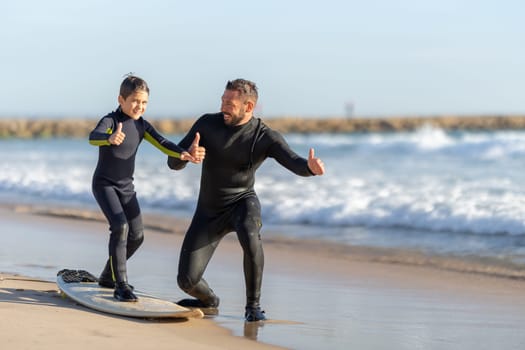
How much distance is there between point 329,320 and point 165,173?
15548 millimetres

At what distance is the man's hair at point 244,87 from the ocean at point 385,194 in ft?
12.7

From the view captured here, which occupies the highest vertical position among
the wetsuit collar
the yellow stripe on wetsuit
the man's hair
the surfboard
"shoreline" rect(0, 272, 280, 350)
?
the man's hair

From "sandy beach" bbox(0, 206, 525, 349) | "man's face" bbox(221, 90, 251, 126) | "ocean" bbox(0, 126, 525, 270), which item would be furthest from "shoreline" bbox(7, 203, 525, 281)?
"man's face" bbox(221, 90, 251, 126)

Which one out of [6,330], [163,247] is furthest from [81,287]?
[163,247]

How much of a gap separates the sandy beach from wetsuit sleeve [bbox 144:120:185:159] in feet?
3.76

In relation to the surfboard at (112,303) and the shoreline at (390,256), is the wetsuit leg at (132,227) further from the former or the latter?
the shoreline at (390,256)

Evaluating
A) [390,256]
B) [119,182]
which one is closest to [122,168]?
[119,182]

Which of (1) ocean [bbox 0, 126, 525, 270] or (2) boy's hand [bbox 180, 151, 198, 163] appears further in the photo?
(1) ocean [bbox 0, 126, 525, 270]

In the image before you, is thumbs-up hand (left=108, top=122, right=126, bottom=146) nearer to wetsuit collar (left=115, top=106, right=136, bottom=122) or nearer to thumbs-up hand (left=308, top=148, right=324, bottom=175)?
wetsuit collar (left=115, top=106, right=136, bottom=122)

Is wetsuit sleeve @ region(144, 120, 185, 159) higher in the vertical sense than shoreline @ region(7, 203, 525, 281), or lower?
higher

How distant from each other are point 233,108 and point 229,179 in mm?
506

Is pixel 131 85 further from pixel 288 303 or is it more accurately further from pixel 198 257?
pixel 288 303

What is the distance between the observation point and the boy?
6.41 m

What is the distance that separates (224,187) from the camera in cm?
662
